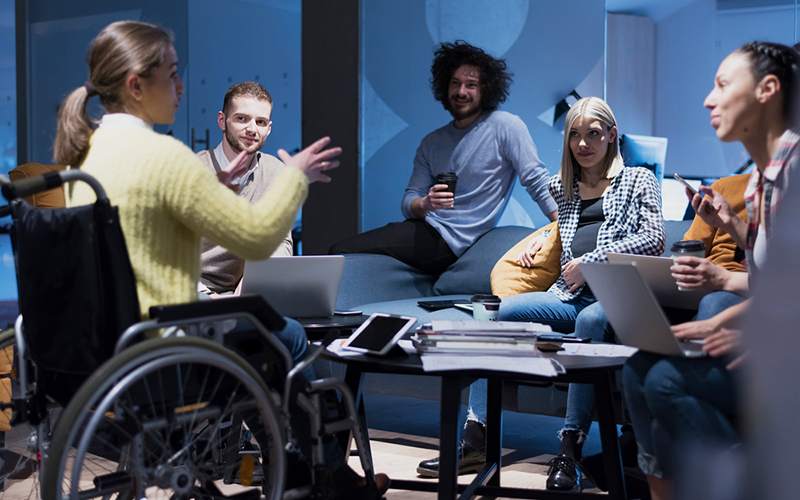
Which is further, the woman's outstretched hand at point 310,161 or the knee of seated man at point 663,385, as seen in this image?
the woman's outstretched hand at point 310,161

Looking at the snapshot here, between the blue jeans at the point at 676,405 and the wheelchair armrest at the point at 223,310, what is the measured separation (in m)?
0.74

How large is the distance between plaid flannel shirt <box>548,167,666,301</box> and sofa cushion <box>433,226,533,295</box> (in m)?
0.61

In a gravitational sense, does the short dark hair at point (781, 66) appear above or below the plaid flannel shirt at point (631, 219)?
above

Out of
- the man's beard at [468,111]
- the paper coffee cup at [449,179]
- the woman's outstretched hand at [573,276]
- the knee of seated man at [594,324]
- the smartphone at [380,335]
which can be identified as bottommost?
the knee of seated man at [594,324]

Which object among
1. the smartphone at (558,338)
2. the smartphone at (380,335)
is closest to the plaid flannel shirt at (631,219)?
the smartphone at (558,338)

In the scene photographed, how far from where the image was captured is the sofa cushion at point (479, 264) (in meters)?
3.26

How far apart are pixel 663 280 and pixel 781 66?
1.98ft

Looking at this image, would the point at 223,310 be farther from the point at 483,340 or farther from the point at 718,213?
the point at 718,213

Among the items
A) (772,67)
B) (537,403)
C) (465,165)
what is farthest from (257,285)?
(465,165)

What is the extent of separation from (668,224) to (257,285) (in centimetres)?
173

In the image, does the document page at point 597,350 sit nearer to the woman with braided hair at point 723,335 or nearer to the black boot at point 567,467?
the woman with braided hair at point 723,335

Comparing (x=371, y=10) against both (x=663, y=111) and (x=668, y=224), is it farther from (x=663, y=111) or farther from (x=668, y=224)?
(x=668, y=224)

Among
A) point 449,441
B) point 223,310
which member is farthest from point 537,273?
point 223,310

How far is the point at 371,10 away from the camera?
4.83 metres
